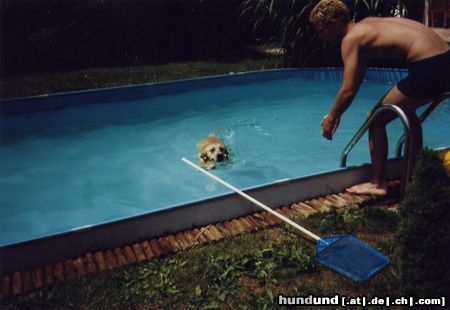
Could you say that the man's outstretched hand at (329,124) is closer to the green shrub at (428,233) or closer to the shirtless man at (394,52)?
the shirtless man at (394,52)

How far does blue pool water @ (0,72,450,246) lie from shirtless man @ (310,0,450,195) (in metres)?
3.15

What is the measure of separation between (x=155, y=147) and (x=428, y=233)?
6963 millimetres

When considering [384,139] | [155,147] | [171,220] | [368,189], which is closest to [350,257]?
[368,189]

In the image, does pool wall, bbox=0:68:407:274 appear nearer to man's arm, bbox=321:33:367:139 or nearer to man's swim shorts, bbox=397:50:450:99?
man's arm, bbox=321:33:367:139

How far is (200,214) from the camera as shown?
4.38m

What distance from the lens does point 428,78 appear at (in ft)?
13.4

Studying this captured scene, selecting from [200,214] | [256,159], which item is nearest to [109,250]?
[200,214]

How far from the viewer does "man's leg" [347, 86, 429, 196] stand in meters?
4.25

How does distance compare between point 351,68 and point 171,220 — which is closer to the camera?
point 351,68

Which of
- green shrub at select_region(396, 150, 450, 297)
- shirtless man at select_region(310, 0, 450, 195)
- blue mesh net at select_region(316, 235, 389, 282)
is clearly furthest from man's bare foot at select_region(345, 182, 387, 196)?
green shrub at select_region(396, 150, 450, 297)

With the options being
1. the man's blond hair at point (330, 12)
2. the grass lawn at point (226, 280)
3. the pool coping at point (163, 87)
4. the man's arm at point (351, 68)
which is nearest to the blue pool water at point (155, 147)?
the pool coping at point (163, 87)

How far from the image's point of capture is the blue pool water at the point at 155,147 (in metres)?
6.59

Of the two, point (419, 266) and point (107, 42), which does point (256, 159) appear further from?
point (107, 42)

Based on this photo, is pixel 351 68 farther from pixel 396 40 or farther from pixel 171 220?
pixel 171 220
